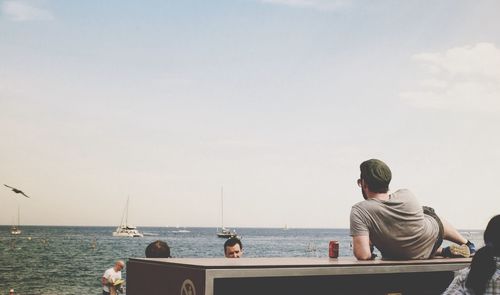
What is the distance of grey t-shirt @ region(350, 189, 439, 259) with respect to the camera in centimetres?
363

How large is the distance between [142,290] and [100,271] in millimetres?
53336

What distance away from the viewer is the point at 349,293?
3.45 metres

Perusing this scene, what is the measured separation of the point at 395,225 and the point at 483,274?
0.61 metres

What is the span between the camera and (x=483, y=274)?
3.25m

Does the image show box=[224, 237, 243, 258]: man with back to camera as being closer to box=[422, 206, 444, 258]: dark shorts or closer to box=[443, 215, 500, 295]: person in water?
box=[422, 206, 444, 258]: dark shorts

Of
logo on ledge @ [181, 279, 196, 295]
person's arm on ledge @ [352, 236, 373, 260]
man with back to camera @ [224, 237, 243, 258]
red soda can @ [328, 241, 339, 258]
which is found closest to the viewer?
logo on ledge @ [181, 279, 196, 295]

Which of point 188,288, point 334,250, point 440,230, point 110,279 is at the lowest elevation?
point 110,279

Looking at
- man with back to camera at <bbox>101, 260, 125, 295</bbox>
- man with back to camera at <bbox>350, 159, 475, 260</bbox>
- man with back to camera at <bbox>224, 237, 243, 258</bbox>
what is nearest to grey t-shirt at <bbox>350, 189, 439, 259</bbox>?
man with back to camera at <bbox>350, 159, 475, 260</bbox>

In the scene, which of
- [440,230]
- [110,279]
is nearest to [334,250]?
[440,230]

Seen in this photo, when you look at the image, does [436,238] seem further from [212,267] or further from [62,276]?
[62,276]

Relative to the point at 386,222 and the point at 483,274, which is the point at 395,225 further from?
the point at 483,274

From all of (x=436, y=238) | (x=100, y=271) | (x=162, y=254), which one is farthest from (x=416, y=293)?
(x=100, y=271)

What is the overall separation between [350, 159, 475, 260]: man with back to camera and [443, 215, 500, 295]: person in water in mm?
466

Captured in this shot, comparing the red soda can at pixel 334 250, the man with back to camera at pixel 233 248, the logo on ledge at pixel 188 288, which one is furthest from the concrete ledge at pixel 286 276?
the man with back to camera at pixel 233 248
